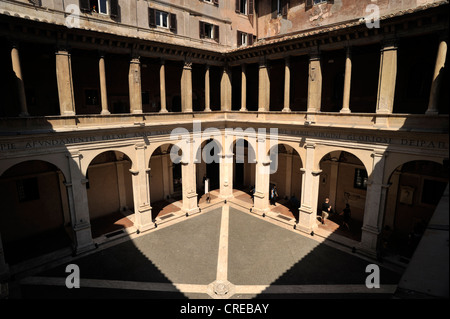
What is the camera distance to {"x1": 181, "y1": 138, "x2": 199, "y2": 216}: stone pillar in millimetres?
19125

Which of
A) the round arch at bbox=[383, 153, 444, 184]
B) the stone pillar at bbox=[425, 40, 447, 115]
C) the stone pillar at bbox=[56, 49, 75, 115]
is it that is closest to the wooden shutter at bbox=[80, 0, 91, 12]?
the stone pillar at bbox=[56, 49, 75, 115]

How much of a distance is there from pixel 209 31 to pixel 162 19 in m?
4.34

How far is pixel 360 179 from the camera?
59.9 feet

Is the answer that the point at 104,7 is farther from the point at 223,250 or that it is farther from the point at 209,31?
the point at 223,250

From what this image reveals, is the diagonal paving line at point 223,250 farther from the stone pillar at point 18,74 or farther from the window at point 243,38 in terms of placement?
the window at point 243,38

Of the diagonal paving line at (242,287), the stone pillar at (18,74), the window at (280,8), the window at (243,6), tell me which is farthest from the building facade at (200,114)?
the diagonal paving line at (242,287)

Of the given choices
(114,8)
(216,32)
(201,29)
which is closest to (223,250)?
(114,8)

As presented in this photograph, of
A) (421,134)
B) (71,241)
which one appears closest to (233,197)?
(71,241)

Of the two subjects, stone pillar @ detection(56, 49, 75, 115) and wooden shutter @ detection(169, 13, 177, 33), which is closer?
stone pillar @ detection(56, 49, 75, 115)

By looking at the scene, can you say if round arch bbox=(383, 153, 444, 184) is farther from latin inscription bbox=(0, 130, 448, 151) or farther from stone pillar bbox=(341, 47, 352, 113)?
stone pillar bbox=(341, 47, 352, 113)

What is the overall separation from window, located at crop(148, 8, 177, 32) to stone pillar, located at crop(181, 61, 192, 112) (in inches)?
145

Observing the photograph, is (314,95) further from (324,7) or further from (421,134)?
(324,7)

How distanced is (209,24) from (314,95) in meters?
11.6

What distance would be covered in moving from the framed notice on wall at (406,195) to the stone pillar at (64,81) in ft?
62.5
